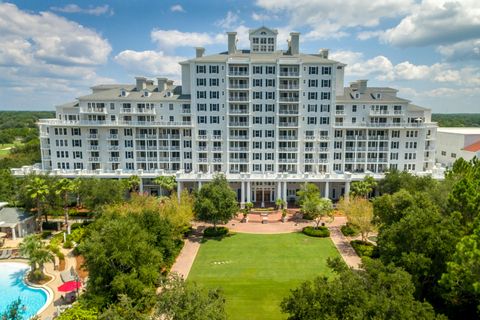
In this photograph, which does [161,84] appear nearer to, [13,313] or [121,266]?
[121,266]

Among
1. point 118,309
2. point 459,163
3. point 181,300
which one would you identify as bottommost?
point 118,309

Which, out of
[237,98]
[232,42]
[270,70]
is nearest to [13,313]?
[237,98]

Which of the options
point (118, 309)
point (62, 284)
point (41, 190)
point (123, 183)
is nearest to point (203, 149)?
point (123, 183)

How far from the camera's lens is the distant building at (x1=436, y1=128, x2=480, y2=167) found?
212 ft

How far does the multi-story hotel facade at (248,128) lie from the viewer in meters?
58.2

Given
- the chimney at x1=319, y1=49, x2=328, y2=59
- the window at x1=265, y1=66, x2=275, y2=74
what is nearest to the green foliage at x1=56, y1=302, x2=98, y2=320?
the window at x1=265, y1=66, x2=275, y2=74

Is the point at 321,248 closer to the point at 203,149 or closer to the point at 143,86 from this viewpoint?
the point at 203,149

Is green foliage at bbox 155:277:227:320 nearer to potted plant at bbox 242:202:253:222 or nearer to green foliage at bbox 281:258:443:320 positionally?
green foliage at bbox 281:258:443:320

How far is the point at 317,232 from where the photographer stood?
4366cm

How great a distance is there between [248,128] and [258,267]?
Result: 102ft

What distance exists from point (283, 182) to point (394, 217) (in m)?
25.0

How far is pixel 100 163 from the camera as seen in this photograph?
6116 centimetres

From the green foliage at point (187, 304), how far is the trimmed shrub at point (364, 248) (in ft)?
77.7

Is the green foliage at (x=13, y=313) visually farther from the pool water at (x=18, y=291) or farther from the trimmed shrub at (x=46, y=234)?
the trimmed shrub at (x=46, y=234)
